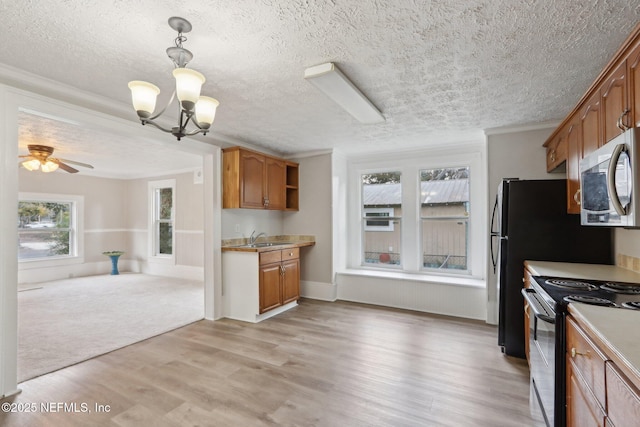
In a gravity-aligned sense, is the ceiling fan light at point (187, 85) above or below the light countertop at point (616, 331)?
above

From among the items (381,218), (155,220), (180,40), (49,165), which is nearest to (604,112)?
(180,40)

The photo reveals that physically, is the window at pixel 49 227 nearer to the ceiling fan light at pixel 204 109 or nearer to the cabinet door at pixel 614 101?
the ceiling fan light at pixel 204 109

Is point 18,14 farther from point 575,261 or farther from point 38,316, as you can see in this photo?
point 575,261

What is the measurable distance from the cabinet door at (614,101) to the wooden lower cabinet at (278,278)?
3399 mm

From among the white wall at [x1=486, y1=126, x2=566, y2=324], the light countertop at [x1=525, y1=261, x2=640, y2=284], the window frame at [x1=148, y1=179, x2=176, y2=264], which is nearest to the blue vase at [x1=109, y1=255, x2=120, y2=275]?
the window frame at [x1=148, y1=179, x2=176, y2=264]

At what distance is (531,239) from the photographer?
9.03 ft

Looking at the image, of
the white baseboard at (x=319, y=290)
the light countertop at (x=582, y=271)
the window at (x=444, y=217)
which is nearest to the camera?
the light countertop at (x=582, y=271)

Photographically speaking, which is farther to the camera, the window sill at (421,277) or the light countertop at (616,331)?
the window sill at (421,277)

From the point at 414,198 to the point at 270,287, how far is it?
2.58m

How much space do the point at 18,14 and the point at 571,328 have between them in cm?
322

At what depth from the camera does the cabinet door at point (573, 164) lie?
2.36 metres

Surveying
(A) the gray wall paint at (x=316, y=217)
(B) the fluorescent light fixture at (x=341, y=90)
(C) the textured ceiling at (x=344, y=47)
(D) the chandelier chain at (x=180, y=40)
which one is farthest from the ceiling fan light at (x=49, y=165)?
(B) the fluorescent light fixture at (x=341, y=90)

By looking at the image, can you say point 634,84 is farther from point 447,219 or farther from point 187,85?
point 447,219

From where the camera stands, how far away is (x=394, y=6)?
155 cm
